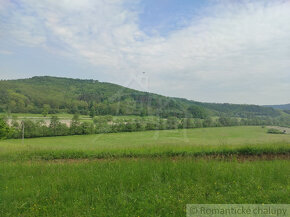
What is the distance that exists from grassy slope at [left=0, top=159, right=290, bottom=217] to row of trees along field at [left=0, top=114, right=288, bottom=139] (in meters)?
25.2

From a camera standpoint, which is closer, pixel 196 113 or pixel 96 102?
pixel 196 113

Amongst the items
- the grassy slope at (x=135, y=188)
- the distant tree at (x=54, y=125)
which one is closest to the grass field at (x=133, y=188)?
the grassy slope at (x=135, y=188)

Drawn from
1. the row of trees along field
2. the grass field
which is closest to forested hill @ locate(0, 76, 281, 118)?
the row of trees along field

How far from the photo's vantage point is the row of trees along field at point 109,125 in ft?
103

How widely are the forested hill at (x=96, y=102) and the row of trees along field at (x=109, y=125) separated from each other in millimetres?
1784

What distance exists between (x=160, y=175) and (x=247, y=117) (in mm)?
34470

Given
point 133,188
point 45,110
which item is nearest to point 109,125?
point 45,110

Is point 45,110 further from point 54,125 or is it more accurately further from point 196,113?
point 196,113

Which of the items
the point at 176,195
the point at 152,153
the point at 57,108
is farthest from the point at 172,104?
the point at 57,108

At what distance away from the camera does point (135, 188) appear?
15.1 feet

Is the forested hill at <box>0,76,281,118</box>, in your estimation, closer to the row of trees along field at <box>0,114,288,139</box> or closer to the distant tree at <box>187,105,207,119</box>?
the distant tree at <box>187,105,207,119</box>

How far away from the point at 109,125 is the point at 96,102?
56.8ft

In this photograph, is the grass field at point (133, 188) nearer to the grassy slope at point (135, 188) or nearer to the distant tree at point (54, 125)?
the grassy slope at point (135, 188)

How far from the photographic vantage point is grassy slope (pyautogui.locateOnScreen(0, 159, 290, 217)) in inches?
147
